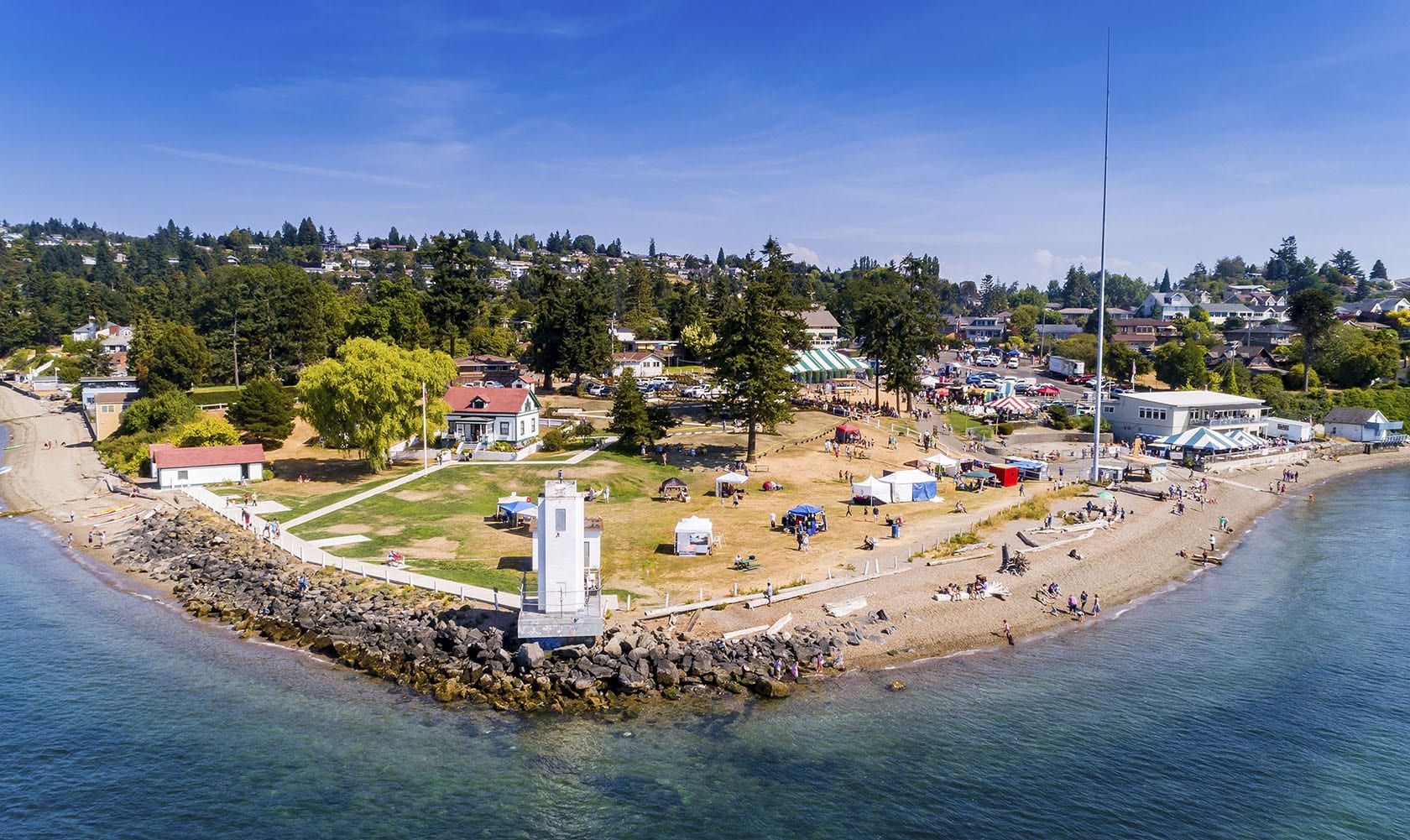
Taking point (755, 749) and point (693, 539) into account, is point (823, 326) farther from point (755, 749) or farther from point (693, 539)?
point (755, 749)

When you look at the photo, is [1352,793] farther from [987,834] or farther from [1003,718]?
[987,834]

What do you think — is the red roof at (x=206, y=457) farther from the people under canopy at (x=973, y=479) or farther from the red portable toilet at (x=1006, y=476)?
the red portable toilet at (x=1006, y=476)

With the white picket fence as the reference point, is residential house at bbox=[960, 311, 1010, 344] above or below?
above

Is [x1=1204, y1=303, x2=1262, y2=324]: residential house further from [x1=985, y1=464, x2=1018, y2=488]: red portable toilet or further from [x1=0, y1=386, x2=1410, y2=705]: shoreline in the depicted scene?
[x1=985, y1=464, x2=1018, y2=488]: red portable toilet

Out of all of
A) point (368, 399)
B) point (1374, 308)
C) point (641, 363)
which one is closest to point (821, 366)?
point (641, 363)

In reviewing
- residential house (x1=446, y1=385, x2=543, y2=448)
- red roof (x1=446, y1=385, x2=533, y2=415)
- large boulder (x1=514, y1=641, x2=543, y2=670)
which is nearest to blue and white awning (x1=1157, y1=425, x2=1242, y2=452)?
residential house (x1=446, y1=385, x2=543, y2=448)

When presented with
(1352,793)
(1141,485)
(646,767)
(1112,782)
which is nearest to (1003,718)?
(1112,782)
